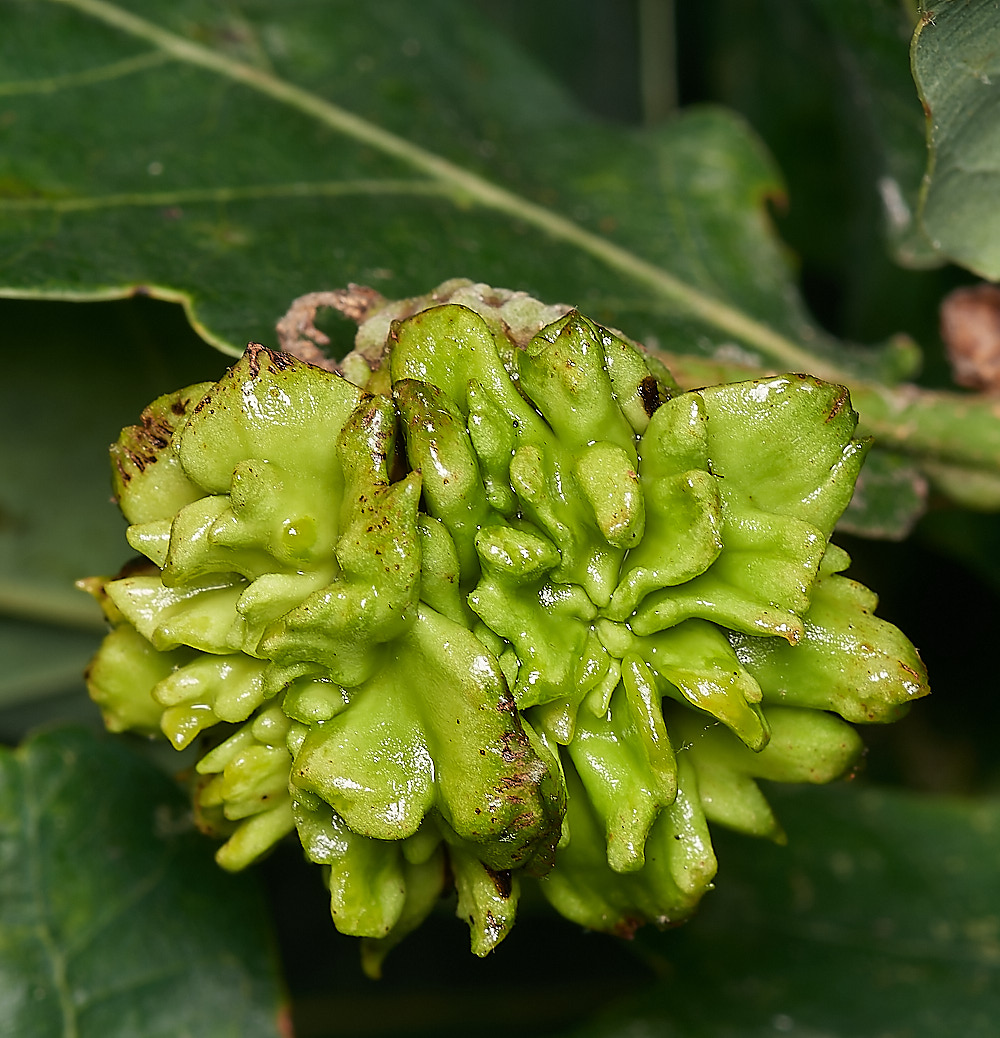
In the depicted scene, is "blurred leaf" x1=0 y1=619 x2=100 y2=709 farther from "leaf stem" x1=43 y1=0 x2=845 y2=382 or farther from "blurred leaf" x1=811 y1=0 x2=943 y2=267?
"blurred leaf" x1=811 y1=0 x2=943 y2=267

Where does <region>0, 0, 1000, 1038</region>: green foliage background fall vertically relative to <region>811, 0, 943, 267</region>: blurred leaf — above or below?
below

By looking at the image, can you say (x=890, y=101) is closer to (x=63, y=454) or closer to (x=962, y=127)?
(x=962, y=127)

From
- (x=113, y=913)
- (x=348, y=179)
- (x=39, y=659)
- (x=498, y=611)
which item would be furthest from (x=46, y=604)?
(x=498, y=611)

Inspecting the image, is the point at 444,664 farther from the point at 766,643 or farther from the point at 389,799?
the point at 766,643

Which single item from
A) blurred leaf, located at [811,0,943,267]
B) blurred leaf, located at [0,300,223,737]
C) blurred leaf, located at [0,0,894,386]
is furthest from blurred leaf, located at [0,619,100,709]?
blurred leaf, located at [811,0,943,267]

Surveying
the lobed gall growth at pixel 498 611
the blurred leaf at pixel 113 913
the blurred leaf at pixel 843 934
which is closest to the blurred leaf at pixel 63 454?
the blurred leaf at pixel 113 913

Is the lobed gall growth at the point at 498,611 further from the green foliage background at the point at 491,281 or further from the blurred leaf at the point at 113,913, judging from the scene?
the blurred leaf at the point at 113,913
